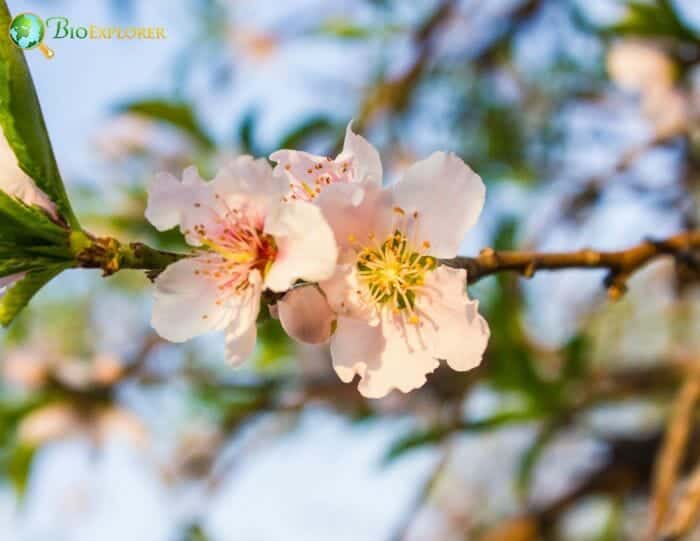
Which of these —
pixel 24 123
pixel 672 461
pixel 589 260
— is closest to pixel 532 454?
pixel 672 461

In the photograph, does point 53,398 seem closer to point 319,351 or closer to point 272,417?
point 272,417

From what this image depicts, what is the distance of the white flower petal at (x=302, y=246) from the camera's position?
58 centimetres

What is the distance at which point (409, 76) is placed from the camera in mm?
1898

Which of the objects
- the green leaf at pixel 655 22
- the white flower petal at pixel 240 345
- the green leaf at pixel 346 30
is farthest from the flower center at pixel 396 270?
the green leaf at pixel 346 30

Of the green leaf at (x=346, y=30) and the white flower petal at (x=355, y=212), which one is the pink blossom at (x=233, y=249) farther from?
the green leaf at (x=346, y=30)

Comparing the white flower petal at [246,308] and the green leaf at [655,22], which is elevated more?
the green leaf at [655,22]

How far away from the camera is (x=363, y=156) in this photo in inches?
25.5

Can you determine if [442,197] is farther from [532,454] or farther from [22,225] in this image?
[532,454]

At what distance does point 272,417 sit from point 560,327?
0.97 meters

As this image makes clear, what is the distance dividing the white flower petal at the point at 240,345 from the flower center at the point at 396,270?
0.35 ft

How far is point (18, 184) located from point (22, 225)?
6 centimetres

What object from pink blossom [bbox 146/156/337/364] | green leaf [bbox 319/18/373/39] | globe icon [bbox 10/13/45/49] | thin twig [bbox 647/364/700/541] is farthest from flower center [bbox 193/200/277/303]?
green leaf [bbox 319/18/373/39]

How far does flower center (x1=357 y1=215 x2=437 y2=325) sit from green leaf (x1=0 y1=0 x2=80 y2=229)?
24 centimetres

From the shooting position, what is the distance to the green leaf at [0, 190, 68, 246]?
0.59 m
